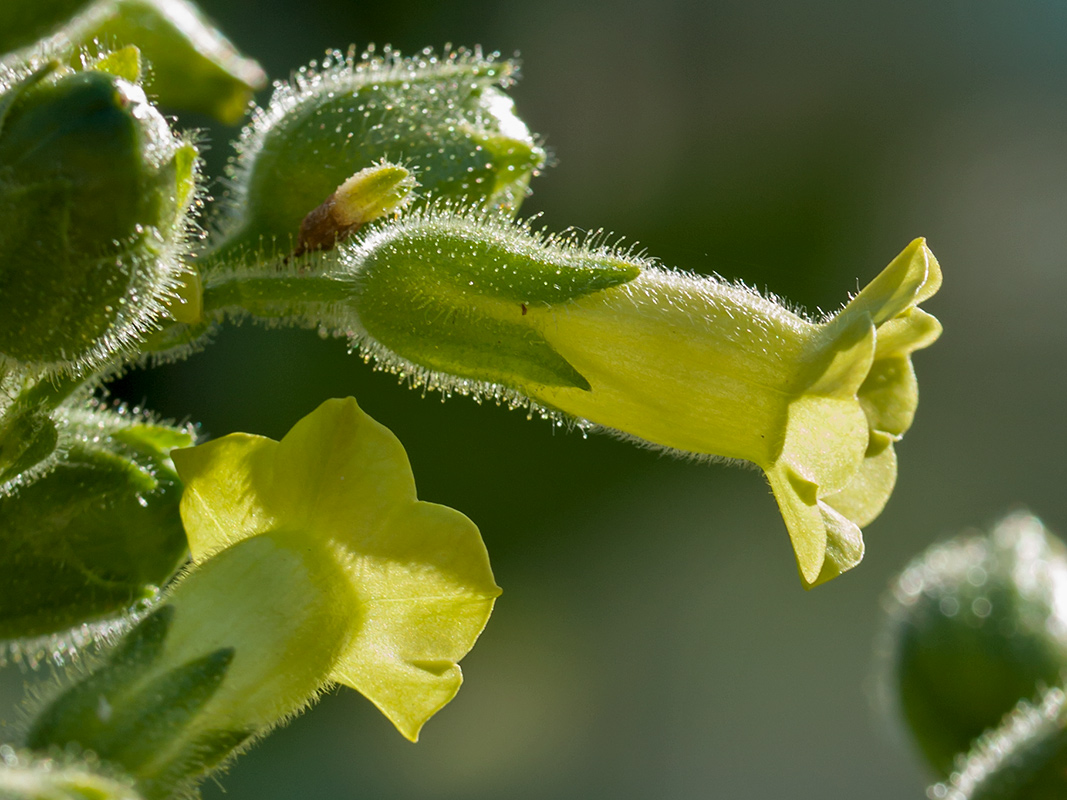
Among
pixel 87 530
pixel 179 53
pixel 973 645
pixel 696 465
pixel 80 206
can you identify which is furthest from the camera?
pixel 696 465

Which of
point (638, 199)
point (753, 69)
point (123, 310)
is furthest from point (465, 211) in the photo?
point (753, 69)

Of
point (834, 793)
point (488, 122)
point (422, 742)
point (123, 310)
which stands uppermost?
point (488, 122)

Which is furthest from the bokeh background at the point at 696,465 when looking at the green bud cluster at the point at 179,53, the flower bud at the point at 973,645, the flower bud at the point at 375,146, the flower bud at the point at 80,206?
the flower bud at the point at 80,206

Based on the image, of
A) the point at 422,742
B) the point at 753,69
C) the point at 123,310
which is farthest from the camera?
the point at 753,69

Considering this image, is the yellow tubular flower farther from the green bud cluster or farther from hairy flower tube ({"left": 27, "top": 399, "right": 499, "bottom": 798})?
the green bud cluster

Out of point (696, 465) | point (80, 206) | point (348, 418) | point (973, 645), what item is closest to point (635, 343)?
point (348, 418)

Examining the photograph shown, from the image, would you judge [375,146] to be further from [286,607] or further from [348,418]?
[286,607]

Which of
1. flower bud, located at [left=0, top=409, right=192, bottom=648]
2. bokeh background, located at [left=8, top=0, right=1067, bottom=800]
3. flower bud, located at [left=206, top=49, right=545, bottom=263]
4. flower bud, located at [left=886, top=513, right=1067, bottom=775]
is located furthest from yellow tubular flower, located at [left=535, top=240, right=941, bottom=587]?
bokeh background, located at [left=8, top=0, right=1067, bottom=800]

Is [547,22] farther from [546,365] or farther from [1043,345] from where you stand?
[546,365]
